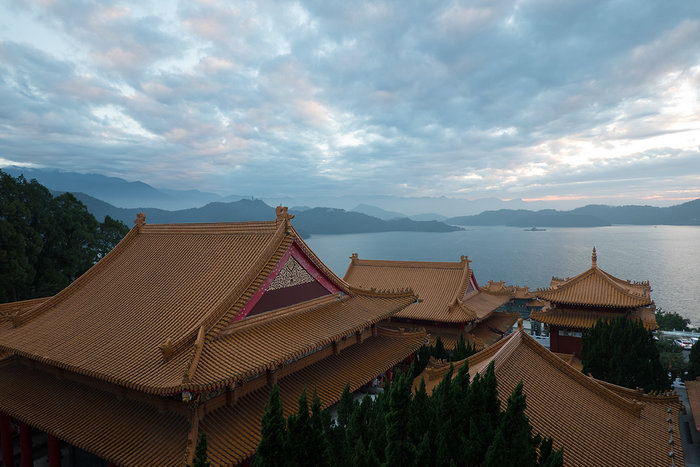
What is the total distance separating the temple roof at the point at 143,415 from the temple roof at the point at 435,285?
11816mm

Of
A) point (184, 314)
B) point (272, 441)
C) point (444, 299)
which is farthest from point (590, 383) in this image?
point (444, 299)

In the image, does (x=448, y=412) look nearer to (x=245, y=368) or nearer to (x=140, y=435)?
(x=245, y=368)

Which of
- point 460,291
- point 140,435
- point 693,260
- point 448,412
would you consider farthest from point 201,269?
point 693,260

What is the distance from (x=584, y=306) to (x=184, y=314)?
22173 mm

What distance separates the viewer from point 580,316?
22391 millimetres

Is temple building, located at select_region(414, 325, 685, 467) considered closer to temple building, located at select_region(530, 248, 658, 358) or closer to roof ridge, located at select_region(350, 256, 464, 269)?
temple building, located at select_region(530, 248, 658, 358)

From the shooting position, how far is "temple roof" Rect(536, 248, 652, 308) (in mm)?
20891

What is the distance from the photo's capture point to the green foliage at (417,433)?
593 centimetres

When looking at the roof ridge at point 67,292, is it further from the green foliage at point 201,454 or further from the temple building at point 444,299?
the temple building at point 444,299

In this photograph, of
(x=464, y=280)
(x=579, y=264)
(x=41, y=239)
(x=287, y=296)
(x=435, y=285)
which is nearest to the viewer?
(x=287, y=296)

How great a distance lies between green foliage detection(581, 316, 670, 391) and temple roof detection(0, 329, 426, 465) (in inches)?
422


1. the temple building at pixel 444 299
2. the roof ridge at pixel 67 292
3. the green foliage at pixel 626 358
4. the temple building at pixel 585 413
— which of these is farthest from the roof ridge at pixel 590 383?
the roof ridge at pixel 67 292

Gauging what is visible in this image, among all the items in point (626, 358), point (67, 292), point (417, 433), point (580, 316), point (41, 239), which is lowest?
point (626, 358)

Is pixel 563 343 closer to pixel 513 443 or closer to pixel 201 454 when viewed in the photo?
pixel 513 443
